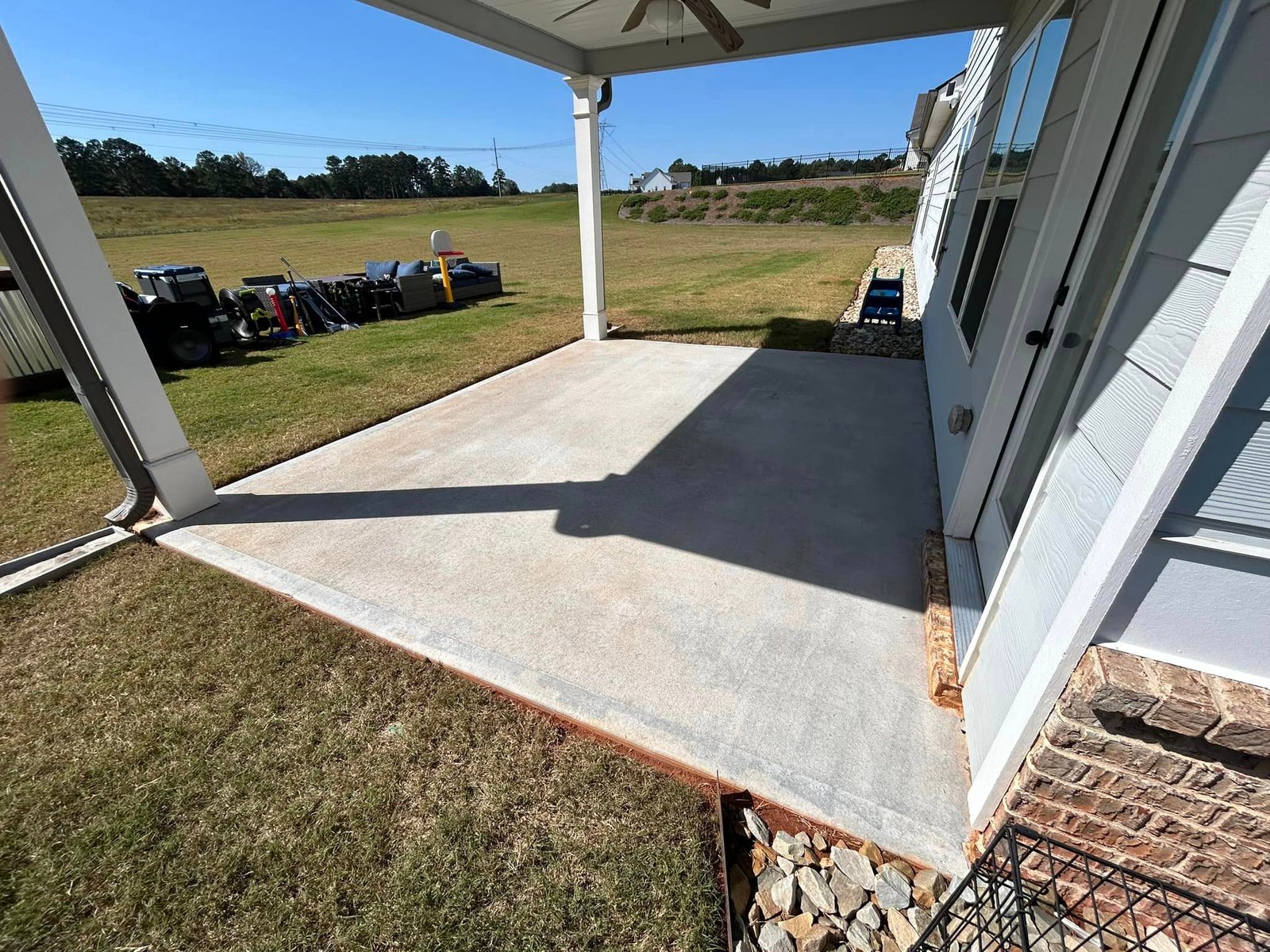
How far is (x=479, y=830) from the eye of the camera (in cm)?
165

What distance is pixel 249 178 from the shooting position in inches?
2394

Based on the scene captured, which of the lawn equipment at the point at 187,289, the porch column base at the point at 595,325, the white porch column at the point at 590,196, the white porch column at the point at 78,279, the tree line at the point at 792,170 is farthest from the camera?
the tree line at the point at 792,170

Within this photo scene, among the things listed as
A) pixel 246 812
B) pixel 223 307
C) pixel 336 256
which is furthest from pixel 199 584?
pixel 336 256

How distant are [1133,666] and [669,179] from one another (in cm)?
6649

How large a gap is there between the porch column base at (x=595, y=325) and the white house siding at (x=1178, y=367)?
251 inches

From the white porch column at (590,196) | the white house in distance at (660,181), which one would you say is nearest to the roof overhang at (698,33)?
the white porch column at (590,196)

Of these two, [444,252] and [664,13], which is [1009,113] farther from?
[444,252]

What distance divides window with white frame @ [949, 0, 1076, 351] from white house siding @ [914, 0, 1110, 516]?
0.43 ft

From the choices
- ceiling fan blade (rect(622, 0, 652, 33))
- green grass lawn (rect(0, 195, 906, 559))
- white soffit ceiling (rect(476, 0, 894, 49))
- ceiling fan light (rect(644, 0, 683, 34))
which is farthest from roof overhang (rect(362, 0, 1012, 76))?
green grass lawn (rect(0, 195, 906, 559))

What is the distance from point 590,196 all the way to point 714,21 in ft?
9.90

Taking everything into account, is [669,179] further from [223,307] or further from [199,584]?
[199,584]

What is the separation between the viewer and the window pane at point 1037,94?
2.54 metres

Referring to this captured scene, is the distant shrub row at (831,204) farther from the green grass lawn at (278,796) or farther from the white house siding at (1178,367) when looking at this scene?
the green grass lawn at (278,796)

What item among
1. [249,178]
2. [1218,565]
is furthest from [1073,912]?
[249,178]
